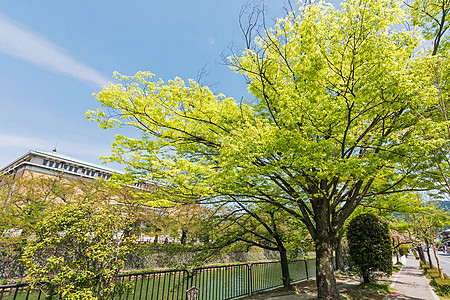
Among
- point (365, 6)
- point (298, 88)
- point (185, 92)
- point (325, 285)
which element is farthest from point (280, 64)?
point (325, 285)

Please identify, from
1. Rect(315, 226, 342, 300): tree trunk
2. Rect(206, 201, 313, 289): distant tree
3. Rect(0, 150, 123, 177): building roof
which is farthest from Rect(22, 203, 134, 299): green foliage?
Rect(0, 150, 123, 177): building roof

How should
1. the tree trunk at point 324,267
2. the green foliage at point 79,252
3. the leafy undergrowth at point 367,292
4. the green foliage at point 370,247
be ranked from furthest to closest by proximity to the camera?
the green foliage at point 370,247, the leafy undergrowth at point 367,292, the tree trunk at point 324,267, the green foliage at point 79,252

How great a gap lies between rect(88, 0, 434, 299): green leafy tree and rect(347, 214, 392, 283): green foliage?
13.1ft

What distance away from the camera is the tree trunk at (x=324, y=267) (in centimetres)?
739

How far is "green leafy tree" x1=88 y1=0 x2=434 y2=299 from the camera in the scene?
19.2ft

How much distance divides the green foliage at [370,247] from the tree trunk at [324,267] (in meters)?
4.49

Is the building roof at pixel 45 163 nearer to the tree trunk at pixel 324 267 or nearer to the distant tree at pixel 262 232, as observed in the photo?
the distant tree at pixel 262 232

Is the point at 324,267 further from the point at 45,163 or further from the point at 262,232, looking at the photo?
the point at 45,163

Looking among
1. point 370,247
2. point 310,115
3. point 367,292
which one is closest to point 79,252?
point 310,115

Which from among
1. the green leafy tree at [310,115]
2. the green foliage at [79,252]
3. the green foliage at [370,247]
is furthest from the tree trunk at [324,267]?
the green foliage at [79,252]

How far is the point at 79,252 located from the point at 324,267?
24.5ft

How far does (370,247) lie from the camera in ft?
36.7

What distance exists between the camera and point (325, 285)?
750cm

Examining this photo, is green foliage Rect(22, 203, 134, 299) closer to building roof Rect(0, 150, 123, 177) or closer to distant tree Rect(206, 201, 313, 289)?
distant tree Rect(206, 201, 313, 289)
